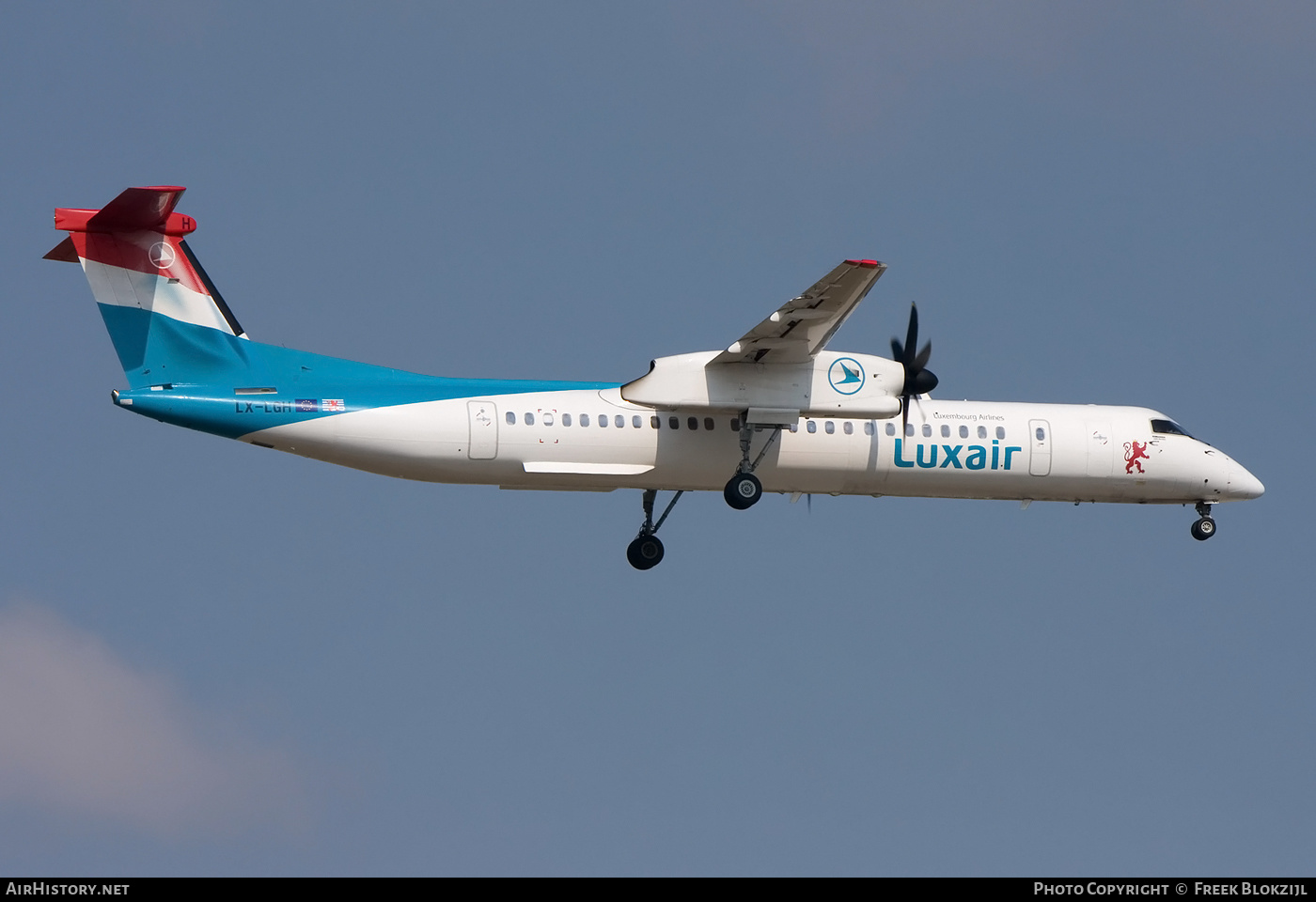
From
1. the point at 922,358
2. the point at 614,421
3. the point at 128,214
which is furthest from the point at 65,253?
the point at 922,358

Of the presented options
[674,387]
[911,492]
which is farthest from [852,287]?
[911,492]

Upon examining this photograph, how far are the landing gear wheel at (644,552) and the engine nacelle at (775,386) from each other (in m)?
3.95

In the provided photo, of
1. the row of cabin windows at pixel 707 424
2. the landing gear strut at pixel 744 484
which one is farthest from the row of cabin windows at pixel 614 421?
the landing gear strut at pixel 744 484

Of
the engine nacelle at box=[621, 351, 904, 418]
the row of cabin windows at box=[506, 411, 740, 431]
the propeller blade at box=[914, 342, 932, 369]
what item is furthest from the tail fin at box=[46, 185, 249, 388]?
the propeller blade at box=[914, 342, 932, 369]

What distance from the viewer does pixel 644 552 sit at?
30.5 m

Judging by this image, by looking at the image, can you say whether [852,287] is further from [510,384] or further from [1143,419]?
[1143,419]

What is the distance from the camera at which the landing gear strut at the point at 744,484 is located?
27859 millimetres

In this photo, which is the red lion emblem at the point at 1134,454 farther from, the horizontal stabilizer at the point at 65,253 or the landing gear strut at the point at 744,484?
the horizontal stabilizer at the point at 65,253

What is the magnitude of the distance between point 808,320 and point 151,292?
414 inches

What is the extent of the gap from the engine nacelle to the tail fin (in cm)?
678

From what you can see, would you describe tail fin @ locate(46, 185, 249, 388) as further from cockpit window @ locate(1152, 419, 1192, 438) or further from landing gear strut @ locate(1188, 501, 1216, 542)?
landing gear strut @ locate(1188, 501, 1216, 542)

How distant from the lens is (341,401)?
2633 cm

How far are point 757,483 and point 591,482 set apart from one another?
2.84 m
